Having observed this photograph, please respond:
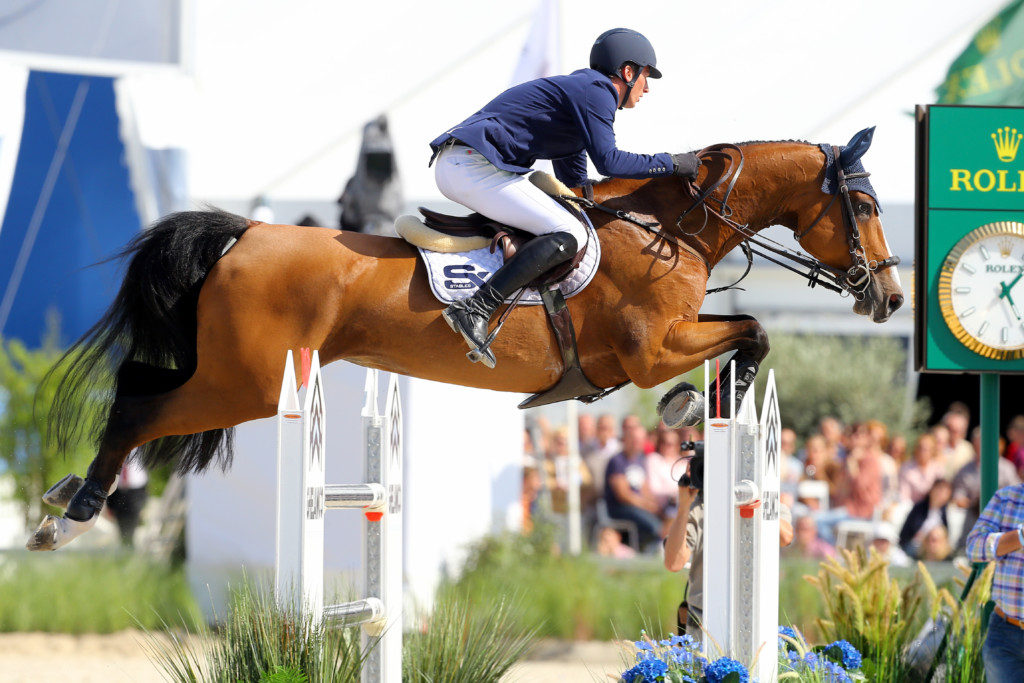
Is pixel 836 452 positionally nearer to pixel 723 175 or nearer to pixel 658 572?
pixel 658 572

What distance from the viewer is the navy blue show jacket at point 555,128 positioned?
331cm

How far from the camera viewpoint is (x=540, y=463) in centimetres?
866

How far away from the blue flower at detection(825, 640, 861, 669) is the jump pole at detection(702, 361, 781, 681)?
51 centimetres

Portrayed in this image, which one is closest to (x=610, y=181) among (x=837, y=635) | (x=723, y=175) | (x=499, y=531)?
(x=723, y=175)

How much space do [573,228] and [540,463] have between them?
5.41m

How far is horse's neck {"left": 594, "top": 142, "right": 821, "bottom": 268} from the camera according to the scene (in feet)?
12.0

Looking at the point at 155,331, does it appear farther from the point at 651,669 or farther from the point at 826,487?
the point at 826,487

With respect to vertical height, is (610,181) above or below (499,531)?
above

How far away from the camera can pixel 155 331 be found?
3482 mm

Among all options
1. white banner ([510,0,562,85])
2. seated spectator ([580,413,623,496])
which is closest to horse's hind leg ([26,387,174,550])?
white banner ([510,0,562,85])

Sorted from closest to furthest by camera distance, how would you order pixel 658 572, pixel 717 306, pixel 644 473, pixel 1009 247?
1. pixel 1009 247
2. pixel 658 572
3. pixel 644 473
4. pixel 717 306

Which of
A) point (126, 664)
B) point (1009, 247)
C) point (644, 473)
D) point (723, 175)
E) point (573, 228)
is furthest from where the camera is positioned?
point (644, 473)

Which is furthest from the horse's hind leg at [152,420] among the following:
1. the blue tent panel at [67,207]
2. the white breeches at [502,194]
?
the blue tent panel at [67,207]

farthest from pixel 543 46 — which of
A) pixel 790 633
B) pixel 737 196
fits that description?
pixel 790 633
